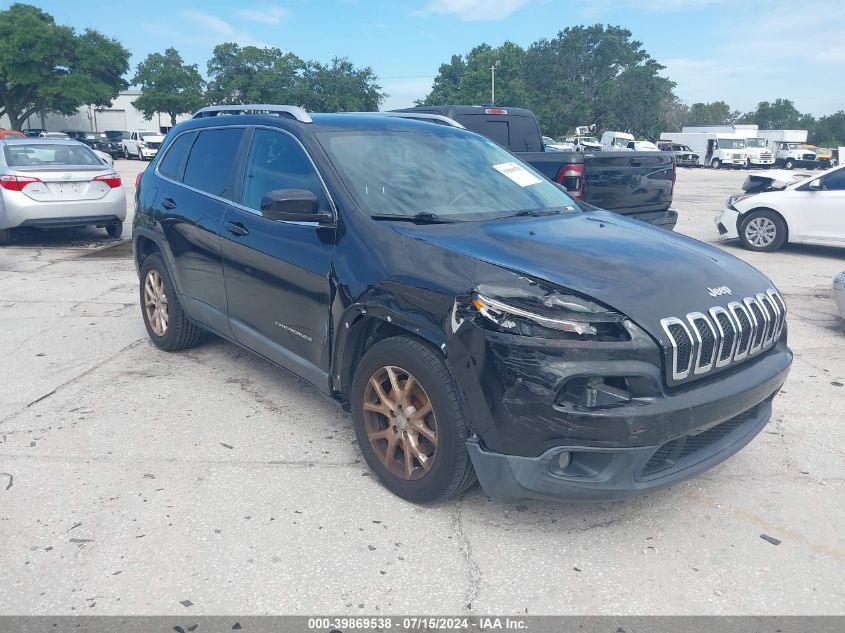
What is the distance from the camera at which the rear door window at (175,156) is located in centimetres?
513

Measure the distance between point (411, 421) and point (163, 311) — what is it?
3043 millimetres

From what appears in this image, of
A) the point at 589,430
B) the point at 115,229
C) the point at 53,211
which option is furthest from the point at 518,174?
the point at 115,229

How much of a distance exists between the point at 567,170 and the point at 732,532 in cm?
512

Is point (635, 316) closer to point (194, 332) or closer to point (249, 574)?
point (249, 574)

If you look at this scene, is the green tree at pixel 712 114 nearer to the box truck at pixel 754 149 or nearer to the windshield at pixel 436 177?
the box truck at pixel 754 149

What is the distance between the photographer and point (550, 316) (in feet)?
8.99

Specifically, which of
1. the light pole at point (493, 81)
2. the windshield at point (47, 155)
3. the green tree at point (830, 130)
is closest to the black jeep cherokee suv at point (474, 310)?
the windshield at point (47, 155)

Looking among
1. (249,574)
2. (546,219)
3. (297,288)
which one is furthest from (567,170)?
→ (249,574)

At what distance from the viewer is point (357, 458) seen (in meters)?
3.83

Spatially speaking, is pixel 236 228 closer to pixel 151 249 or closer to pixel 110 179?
pixel 151 249

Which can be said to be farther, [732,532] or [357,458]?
[357,458]

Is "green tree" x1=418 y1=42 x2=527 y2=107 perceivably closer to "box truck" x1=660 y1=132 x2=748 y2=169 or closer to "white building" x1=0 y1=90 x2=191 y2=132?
"box truck" x1=660 y1=132 x2=748 y2=169

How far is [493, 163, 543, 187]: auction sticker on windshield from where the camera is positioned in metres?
4.29

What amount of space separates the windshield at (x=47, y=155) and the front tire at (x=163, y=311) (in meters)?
6.00
